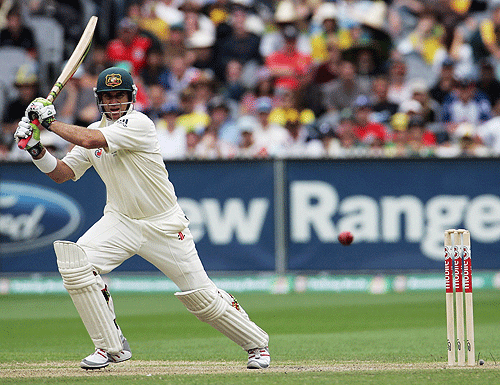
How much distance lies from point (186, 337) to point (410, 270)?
407cm

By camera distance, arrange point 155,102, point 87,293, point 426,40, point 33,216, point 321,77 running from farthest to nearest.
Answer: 1. point 426,40
2. point 321,77
3. point 155,102
4. point 33,216
5. point 87,293

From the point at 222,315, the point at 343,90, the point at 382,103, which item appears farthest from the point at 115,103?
the point at 343,90

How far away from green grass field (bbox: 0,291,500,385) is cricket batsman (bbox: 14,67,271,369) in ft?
0.83

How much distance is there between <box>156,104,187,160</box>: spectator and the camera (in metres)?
12.2

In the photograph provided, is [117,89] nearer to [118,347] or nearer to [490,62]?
[118,347]

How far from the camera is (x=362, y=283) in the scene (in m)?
11.1

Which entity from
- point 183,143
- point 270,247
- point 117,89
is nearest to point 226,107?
point 183,143

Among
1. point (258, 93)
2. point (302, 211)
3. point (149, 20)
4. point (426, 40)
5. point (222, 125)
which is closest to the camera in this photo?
point (302, 211)

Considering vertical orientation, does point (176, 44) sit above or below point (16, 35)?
below

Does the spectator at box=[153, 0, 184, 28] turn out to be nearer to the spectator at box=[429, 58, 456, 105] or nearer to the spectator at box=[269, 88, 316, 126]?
the spectator at box=[269, 88, 316, 126]

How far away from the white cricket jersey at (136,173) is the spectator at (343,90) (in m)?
7.73

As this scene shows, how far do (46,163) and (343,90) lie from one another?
26.6 feet

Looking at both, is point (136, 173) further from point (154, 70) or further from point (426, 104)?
point (154, 70)

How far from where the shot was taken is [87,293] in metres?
5.64
